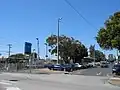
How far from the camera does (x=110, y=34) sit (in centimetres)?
3972

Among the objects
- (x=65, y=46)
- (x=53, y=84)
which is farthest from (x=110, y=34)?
→ (x=65, y=46)

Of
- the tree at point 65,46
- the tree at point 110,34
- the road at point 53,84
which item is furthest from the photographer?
the tree at point 65,46

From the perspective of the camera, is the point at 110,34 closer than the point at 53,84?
No

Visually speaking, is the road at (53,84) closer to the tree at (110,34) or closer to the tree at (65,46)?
the tree at (110,34)

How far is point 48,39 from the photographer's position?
94438 millimetres

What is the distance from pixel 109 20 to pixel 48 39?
5465 cm

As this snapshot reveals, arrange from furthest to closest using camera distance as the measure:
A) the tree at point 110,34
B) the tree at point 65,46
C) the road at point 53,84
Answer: the tree at point 65,46, the tree at point 110,34, the road at point 53,84

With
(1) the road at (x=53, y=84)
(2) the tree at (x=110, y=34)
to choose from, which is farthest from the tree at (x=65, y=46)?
(1) the road at (x=53, y=84)

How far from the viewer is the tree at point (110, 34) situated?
38250 millimetres

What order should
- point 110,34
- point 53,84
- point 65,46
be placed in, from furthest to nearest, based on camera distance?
point 65,46, point 110,34, point 53,84

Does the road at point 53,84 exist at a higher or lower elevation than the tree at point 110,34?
lower

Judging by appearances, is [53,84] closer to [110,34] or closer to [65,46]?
[110,34]

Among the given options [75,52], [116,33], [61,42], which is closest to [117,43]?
[116,33]

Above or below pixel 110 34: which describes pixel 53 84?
below
